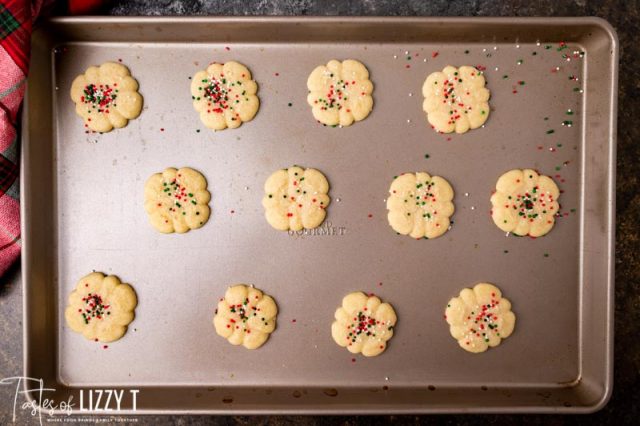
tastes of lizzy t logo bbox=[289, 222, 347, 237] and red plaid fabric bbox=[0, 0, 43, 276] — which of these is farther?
tastes of lizzy t logo bbox=[289, 222, 347, 237]

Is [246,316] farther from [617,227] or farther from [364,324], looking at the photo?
[617,227]

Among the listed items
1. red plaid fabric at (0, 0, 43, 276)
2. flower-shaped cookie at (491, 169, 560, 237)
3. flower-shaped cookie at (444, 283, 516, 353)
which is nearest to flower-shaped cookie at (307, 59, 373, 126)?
flower-shaped cookie at (491, 169, 560, 237)

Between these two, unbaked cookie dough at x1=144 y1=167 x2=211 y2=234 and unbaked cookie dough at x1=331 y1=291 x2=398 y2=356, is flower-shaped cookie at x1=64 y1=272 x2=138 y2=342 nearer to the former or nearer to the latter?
unbaked cookie dough at x1=144 y1=167 x2=211 y2=234

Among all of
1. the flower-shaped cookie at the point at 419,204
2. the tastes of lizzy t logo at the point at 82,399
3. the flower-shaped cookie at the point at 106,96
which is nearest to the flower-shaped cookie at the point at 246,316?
the tastes of lizzy t logo at the point at 82,399

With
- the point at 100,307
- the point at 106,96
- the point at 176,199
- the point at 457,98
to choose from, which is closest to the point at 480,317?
the point at 457,98

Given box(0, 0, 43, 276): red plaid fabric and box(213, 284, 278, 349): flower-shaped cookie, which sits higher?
box(0, 0, 43, 276): red plaid fabric

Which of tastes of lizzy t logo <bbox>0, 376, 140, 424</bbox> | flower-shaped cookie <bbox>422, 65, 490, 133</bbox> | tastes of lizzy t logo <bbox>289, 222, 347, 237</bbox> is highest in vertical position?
flower-shaped cookie <bbox>422, 65, 490, 133</bbox>

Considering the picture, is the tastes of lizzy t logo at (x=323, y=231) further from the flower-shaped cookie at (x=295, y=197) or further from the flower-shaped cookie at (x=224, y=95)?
the flower-shaped cookie at (x=224, y=95)

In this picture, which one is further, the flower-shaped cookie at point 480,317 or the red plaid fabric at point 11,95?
the flower-shaped cookie at point 480,317
